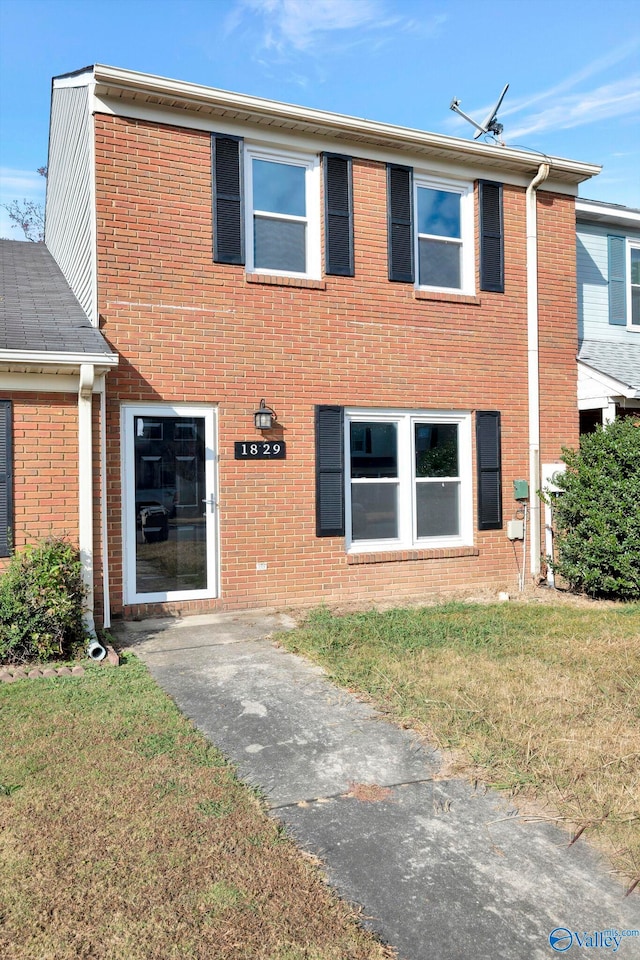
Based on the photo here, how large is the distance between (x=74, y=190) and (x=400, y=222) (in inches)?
158

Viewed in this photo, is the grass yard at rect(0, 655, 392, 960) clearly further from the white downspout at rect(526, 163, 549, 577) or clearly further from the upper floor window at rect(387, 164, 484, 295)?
the upper floor window at rect(387, 164, 484, 295)

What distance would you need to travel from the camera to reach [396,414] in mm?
8859

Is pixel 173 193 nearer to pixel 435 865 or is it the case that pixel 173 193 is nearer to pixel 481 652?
pixel 481 652

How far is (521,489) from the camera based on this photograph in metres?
9.39

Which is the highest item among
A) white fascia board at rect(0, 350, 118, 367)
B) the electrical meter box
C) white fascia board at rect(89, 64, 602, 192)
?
white fascia board at rect(89, 64, 602, 192)

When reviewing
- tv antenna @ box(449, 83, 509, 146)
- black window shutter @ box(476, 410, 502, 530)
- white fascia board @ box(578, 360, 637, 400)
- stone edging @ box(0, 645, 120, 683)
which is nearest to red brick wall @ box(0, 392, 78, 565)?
stone edging @ box(0, 645, 120, 683)

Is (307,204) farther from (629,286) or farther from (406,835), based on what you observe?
(406,835)

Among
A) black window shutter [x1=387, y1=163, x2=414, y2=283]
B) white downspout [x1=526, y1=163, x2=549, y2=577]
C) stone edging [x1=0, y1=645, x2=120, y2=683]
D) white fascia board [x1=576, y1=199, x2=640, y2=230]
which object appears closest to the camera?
stone edging [x1=0, y1=645, x2=120, y2=683]

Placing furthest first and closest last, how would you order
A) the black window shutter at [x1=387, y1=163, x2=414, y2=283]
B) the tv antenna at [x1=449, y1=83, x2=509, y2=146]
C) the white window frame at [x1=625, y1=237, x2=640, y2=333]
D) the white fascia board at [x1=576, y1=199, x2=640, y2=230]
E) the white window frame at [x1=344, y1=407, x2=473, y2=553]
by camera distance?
the white window frame at [x1=625, y1=237, x2=640, y2=333] → the tv antenna at [x1=449, y1=83, x2=509, y2=146] → the white fascia board at [x1=576, y1=199, x2=640, y2=230] → the black window shutter at [x1=387, y1=163, x2=414, y2=283] → the white window frame at [x1=344, y1=407, x2=473, y2=553]

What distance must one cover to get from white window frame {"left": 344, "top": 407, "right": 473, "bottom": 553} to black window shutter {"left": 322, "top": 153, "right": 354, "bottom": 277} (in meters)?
1.75

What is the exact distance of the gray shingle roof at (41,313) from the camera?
21.4 ft

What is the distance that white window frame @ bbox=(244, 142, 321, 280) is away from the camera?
26.7 ft

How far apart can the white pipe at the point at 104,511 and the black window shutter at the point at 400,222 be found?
3.90 metres

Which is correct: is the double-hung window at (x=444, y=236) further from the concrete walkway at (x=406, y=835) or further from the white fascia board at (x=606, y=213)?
the concrete walkway at (x=406, y=835)
